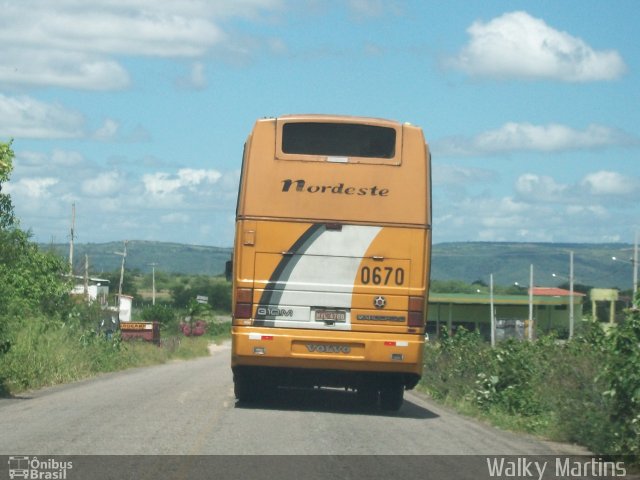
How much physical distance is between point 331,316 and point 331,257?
2.92 feet

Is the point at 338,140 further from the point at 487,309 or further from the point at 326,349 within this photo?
the point at 487,309

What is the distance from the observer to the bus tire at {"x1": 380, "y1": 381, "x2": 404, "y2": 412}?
1727 centimetres

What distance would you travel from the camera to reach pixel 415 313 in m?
15.8

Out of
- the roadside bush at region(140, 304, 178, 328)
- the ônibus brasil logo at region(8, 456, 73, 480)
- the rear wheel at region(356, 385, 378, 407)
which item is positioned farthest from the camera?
the roadside bush at region(140, 304, 178, 328)

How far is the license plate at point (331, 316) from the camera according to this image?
51.8 ft

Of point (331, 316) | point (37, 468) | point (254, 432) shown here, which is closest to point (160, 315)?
A: point (331, 316)

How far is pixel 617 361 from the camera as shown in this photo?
39.6ft

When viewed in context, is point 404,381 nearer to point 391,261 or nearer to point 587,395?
point 391,261

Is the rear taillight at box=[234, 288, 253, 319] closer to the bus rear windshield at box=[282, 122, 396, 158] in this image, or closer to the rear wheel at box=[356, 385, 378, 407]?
the bus rear windshield at box=[282, 122, 396, 158]

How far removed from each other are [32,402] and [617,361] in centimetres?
1010

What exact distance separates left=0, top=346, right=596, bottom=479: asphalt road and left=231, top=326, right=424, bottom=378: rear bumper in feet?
2.64

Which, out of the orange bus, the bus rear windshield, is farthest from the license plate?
the bus rear windshield

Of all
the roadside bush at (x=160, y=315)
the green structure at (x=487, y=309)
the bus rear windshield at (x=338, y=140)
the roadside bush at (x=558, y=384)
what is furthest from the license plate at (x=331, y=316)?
the roadside bush at (x=160, y=315)

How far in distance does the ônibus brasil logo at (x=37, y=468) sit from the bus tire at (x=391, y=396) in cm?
770
